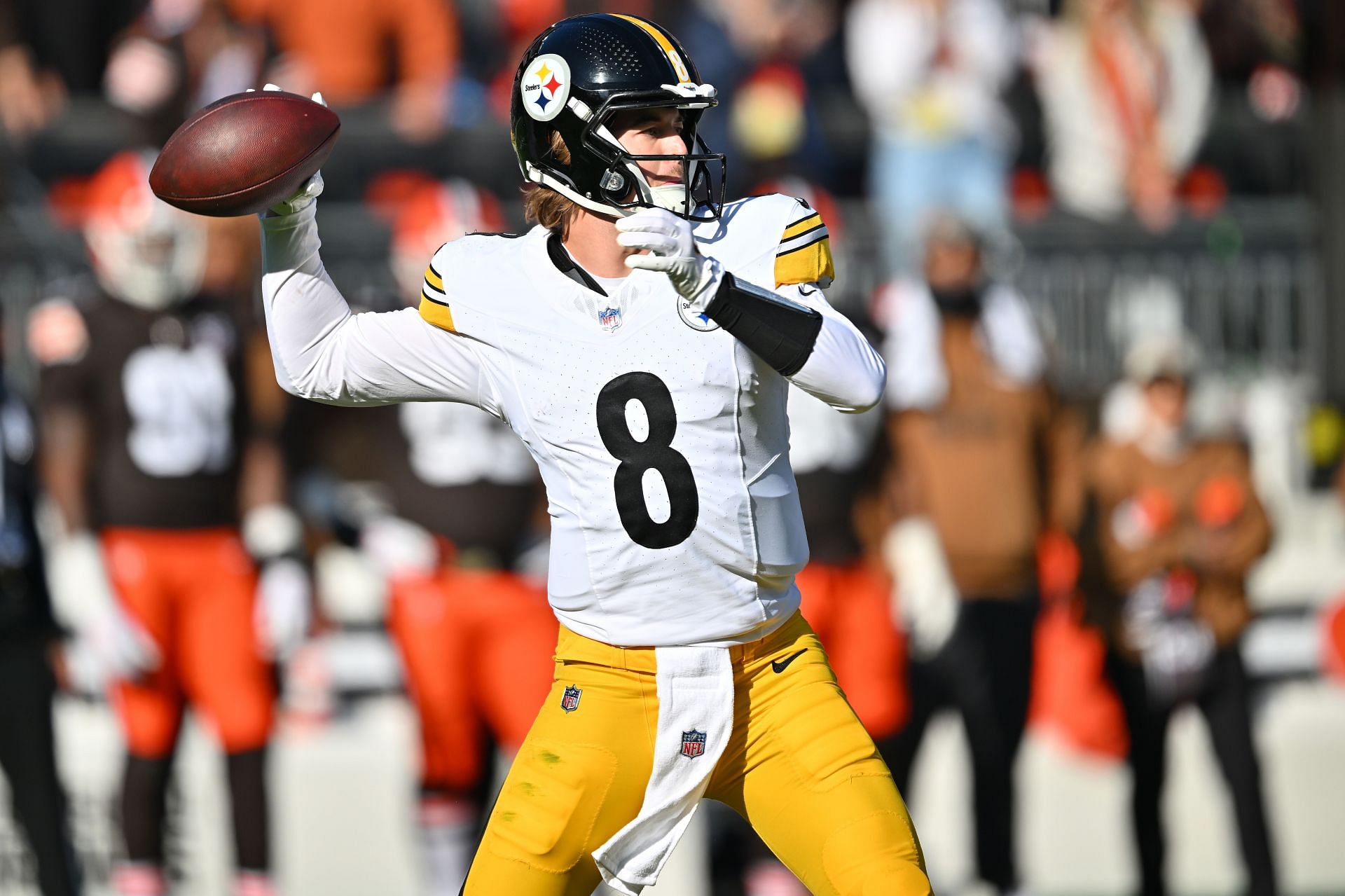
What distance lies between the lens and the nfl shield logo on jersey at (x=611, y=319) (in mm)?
3100

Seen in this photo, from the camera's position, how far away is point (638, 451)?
3080mm

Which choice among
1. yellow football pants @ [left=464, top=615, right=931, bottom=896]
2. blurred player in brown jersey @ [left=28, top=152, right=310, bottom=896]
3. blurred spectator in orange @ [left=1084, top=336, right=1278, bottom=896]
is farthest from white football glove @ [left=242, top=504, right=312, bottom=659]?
yellow football pants @ [left=464, top=615, right=931, bottom=896]

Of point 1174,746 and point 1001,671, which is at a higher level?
point 1001,671

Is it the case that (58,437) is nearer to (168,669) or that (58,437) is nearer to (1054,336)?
(168,669)

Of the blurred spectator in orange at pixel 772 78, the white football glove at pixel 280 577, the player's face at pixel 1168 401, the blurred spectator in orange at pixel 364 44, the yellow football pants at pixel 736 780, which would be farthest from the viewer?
the blurred spectator in orange at pixel 364 44

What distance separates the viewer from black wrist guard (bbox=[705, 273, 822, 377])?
9.51ft

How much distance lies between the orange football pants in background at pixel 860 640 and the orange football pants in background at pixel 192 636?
5.44ft

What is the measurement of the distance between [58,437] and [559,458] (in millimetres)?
3034

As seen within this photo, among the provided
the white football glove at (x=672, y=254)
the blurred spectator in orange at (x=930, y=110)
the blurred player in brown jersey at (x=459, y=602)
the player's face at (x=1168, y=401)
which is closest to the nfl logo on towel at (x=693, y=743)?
the white football glove at (x=672, y=254)

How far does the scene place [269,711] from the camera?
548 cm

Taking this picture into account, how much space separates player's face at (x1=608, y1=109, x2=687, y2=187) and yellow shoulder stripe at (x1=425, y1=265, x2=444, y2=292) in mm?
389

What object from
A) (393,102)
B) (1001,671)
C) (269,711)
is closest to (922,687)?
(1001,671)

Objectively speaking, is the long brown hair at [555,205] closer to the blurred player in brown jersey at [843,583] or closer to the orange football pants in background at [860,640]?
the blurred player in brown jersey at [843,583]

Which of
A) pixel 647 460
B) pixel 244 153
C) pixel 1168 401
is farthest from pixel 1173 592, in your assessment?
pixel 244 153
